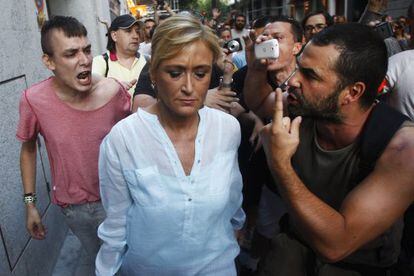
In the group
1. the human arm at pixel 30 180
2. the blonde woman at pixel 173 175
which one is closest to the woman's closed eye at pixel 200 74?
the blonde woman at pixel 173 175

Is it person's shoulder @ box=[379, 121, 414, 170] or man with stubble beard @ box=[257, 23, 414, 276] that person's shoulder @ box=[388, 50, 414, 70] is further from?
person's shoulder @ box=[379, 121, 414, 170]

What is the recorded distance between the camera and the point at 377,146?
5.37 ft

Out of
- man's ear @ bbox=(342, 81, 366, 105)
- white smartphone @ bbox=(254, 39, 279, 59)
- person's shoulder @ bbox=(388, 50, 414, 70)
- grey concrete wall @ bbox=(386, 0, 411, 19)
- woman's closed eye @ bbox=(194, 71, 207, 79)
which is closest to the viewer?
woman's closed eye @ bbox=(194, 71, 207, 79)

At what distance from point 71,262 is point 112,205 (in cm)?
215

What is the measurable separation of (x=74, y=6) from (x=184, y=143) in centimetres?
591

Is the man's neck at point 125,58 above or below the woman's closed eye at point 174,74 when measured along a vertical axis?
below

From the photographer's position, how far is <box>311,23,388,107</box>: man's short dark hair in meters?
1.77

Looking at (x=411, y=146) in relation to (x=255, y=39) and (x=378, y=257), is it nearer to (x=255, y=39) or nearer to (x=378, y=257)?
(x=378, y=257)

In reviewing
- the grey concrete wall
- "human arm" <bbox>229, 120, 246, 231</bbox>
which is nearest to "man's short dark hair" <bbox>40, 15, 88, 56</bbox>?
"human arm" <bbox>229, 120, 246, 231</bbox>

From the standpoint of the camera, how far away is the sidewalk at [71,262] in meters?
3.35

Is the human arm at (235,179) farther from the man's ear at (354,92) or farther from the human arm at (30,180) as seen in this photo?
the human arm at (30,180)

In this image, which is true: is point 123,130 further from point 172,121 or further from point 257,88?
point 257,88

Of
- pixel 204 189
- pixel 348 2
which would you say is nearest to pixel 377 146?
pixel 204 189

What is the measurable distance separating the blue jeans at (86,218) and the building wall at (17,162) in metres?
0.48
